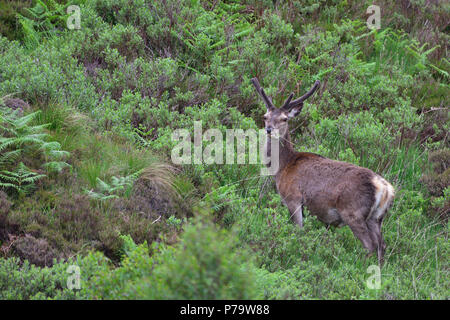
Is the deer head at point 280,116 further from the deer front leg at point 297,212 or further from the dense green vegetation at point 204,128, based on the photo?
the deer front leg at point 297,212

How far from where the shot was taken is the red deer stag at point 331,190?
668cm

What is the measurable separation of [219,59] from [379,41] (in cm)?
376

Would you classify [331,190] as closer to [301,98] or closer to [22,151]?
[301,98]

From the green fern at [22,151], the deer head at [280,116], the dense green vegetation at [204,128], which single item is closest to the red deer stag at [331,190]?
the deer head at [280,116]

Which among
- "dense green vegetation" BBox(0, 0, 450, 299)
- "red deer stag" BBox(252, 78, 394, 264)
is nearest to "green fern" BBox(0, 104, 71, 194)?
"dense green vegetation" BBox(0, 0, 450, 299)

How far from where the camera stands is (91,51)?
394 inches

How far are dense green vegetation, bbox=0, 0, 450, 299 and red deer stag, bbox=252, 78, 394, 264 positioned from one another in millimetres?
230

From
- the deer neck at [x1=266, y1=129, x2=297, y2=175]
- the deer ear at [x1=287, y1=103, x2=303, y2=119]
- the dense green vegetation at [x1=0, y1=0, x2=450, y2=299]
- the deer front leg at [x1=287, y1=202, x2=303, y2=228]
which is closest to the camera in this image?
the dense green vegetation at [x1=0, y1=0, x2=450, y2=299]

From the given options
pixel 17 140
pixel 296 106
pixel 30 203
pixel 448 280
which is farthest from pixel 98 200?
pixel 448 280

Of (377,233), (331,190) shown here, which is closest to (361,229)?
(377,233)

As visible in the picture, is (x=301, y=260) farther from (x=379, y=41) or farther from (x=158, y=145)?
(x=379, y=41)

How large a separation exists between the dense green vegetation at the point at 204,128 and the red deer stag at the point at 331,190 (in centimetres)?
23

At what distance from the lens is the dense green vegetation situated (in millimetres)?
5332

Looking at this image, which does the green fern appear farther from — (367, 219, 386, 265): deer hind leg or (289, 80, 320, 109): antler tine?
(367, 219, 386, 265): deer hind leg
